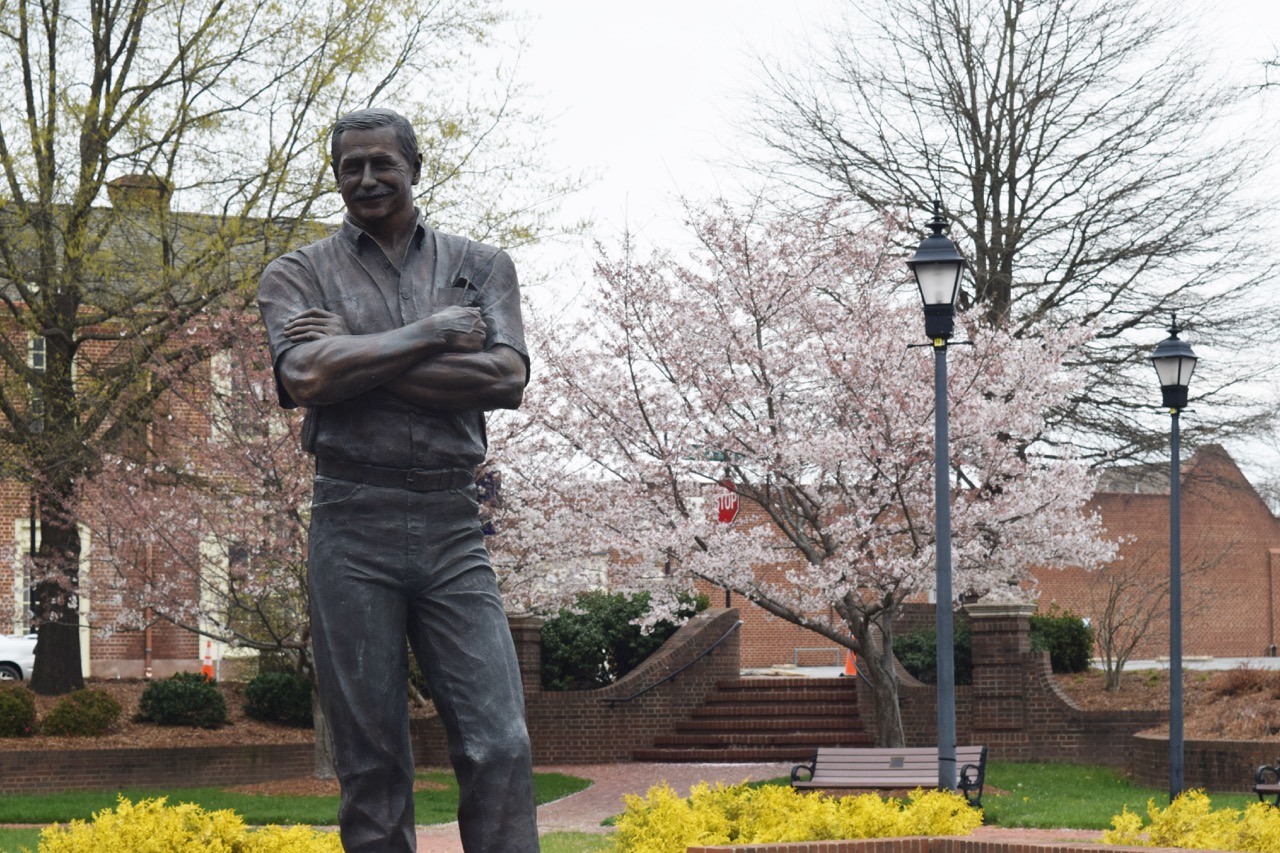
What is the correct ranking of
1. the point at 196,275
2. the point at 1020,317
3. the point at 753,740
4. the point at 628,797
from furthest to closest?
1. the point at 1020,317
2. the point at 753,740
3. the point at 196,275
4. the point at 628,797

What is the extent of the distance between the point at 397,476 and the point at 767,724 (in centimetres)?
1825

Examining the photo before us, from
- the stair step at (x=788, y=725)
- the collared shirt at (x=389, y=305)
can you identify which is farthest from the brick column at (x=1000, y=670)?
the collared shirt at (x=389, y=305)

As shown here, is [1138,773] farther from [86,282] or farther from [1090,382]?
[86,282]

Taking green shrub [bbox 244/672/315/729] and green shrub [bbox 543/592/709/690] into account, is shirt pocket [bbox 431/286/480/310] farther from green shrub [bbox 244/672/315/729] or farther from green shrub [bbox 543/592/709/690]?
green shrub [bbox 543/592/709/690]

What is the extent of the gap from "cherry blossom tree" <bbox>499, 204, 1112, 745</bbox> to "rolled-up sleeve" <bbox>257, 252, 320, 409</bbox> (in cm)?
1221

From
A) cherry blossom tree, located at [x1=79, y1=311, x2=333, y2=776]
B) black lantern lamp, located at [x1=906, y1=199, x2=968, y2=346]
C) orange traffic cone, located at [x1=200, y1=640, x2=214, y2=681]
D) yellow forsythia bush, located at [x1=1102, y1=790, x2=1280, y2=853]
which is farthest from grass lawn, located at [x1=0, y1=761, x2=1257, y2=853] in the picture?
orange traffic cone, located at [x1=200, y1=640, x2=214, y2=681]

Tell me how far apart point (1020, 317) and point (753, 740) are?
776 cm

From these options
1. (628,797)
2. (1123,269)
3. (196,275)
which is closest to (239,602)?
(196,275)

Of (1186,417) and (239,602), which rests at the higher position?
(1186,417)

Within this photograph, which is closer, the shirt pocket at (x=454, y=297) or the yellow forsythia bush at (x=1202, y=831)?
the shirt pocket at (x=454, y=297)

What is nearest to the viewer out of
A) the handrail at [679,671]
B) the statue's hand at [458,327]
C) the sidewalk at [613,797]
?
the statue's hand at [458,327]

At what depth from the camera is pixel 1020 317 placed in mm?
24656

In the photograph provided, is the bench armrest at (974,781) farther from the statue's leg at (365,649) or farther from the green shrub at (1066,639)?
the statue's leg at (365,649)

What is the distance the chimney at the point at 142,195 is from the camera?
64.4 ft
